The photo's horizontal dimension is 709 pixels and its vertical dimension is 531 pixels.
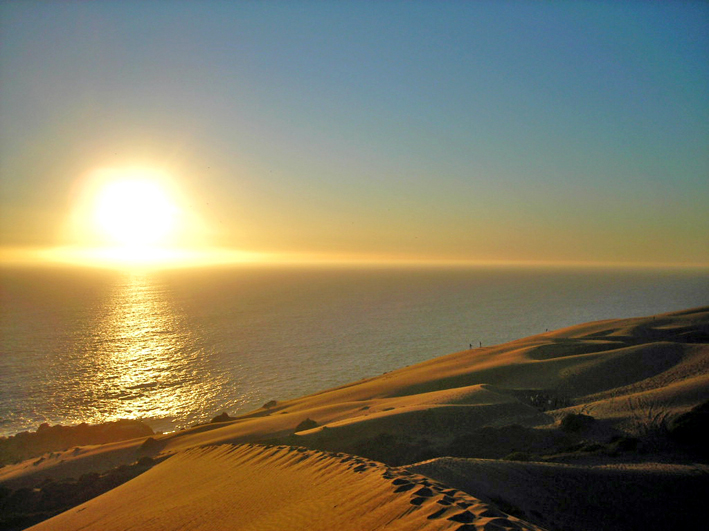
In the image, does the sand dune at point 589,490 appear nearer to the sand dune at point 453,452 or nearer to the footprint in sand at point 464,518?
the sand dune at point 453,452

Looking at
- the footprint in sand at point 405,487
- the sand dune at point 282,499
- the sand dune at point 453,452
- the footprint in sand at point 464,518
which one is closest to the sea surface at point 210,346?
the sand dune at point 453,452

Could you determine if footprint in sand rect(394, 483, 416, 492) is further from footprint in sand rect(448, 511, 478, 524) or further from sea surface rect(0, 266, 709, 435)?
sea surface rect(0, 266, 709, 435)

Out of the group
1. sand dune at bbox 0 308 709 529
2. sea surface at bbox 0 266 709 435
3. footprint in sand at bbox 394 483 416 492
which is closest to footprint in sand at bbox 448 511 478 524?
sand dune at bbox 0 308 709 529

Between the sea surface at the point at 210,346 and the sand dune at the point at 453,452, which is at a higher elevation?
the sand dune at the point at 453,452

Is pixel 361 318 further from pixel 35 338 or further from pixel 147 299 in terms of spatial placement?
pixel 147 299

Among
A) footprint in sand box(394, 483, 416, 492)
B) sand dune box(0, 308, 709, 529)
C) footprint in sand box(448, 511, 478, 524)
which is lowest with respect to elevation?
sand dune box(0, 308, 709, 529)

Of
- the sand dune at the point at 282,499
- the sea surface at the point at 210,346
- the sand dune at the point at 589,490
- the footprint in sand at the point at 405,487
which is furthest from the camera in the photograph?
the sea surface at the point at 210,346

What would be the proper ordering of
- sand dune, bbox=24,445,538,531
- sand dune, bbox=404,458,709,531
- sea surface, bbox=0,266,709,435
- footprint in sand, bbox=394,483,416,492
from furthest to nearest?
sea surface, bbox=0,266,709,435
sand dune, bbox=404,458,709,531
footprint in sand, bbox=394,483,416,492
sand dune, bbox=24,445,538,531

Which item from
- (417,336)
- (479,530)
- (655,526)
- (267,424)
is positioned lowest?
(417,336)

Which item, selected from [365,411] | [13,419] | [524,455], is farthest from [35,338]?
[524,455]
